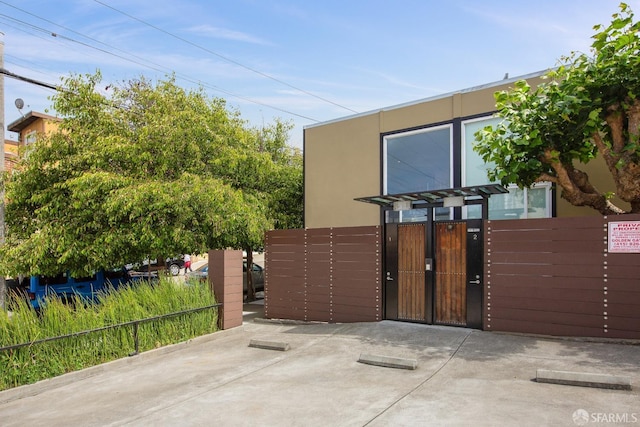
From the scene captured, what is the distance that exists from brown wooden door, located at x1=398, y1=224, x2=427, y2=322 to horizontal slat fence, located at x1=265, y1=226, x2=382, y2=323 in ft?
1.53

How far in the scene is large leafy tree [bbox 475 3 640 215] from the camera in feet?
21.8

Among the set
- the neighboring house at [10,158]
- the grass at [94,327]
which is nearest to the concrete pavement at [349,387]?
the grass at [94,327]

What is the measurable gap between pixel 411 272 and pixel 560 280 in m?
2.63

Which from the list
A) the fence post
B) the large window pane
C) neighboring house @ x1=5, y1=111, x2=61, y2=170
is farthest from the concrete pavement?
neighboring house @ x1=5, y1=111, x2=61, y2=170

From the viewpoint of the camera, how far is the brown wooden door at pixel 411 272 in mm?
8727

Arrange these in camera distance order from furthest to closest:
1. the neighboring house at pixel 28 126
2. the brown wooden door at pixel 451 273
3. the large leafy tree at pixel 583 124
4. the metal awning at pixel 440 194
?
the neighboring house at pixel 28 126 < the brown wooden door at pixel 451 273 < the metal awning at pixel 440 194 < the large leafy tree at pixel 583 124

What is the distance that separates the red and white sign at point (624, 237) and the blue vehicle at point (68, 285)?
1121 centimetres

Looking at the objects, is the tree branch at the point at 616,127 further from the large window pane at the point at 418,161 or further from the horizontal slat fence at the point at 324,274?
the horizontal slat fence at the point at 324,274

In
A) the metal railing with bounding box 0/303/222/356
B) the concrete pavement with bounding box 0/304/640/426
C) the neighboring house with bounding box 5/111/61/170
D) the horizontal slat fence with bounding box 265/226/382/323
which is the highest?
the neighboring house with bounding box 5/111/61/170

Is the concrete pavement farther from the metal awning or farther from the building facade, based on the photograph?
the metal awning

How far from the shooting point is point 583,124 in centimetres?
694

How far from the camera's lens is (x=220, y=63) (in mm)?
A: 16891

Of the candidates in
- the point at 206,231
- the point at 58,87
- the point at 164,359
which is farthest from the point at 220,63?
the point at 164,359

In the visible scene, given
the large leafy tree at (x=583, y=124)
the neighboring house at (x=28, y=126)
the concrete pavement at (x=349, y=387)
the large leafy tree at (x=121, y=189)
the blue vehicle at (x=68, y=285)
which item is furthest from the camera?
the neighboring house at (x=28, y=126)
